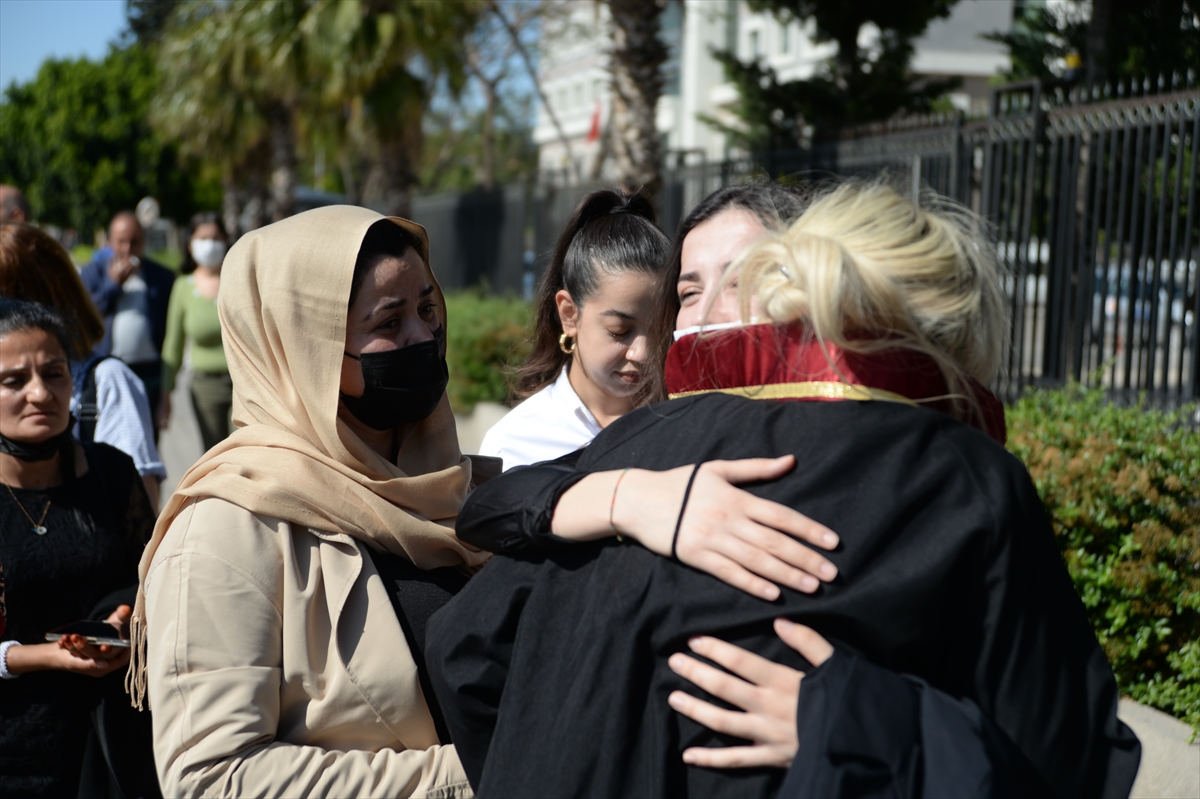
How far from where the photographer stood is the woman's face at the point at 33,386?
112 inches

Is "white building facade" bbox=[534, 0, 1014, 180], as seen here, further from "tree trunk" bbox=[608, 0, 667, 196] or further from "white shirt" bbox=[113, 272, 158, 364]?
"white shirt" bbox=[113, 272, 158, 364]

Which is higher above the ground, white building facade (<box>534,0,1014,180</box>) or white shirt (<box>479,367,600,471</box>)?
white building facade (<box>534,0,1014,180</box>)

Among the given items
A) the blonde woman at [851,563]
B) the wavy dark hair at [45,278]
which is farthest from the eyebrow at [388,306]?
the wavy dark hair at [45,278]

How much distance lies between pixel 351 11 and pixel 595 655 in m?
15.0

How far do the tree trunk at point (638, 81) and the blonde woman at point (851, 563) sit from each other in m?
9.03

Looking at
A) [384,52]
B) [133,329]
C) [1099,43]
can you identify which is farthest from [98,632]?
[384,52]

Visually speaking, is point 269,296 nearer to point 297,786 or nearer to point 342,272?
point 342,272

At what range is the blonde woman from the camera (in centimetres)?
123

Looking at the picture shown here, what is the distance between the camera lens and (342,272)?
6.71 ft

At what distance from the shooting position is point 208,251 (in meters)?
7.12

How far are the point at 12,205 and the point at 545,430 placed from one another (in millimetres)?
4081

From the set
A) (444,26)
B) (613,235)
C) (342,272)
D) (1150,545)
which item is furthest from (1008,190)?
(444,26)

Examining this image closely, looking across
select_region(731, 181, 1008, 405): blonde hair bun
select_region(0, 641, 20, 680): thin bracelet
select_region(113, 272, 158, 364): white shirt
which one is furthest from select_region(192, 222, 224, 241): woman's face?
select_region(731, 181, 1008, 405): blonde hair bun

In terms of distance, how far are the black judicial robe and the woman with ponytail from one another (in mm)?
1499
